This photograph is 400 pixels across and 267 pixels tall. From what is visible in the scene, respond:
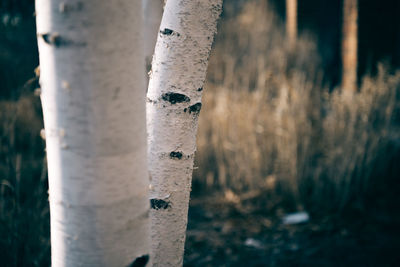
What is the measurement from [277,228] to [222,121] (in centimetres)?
106

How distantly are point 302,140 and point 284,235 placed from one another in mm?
791

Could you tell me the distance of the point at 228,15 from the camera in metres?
6.96

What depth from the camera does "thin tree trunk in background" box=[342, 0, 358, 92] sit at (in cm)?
380

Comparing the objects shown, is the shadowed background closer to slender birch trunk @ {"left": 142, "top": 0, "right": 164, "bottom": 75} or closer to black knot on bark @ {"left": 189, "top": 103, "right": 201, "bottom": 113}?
slender birch trunk @ {"left": 142, "top": 0, "right": 164, "bottom": 75}

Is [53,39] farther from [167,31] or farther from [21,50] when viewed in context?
[21,50]

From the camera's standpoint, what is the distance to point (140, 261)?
0.73m

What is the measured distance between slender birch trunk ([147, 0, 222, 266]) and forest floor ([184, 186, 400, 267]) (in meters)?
1.07

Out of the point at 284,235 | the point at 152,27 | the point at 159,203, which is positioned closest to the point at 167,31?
the point at 159,203

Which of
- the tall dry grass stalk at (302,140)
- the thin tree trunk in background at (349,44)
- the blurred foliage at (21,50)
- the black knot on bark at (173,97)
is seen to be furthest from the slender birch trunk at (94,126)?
the thin tree trunk in background at (349,44)

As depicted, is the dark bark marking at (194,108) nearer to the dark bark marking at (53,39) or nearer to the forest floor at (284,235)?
the dark bark marking at (53,39)

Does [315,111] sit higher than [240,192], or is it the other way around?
[315,111]

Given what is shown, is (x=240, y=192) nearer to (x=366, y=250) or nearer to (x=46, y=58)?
Answer: (x=366, y=250)

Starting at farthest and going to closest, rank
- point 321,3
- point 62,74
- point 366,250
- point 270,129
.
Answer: point 321,3
point 270,129
point 366,250
point 62,74

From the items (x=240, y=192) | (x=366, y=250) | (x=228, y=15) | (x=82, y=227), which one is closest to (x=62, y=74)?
(x=82, y=227)
